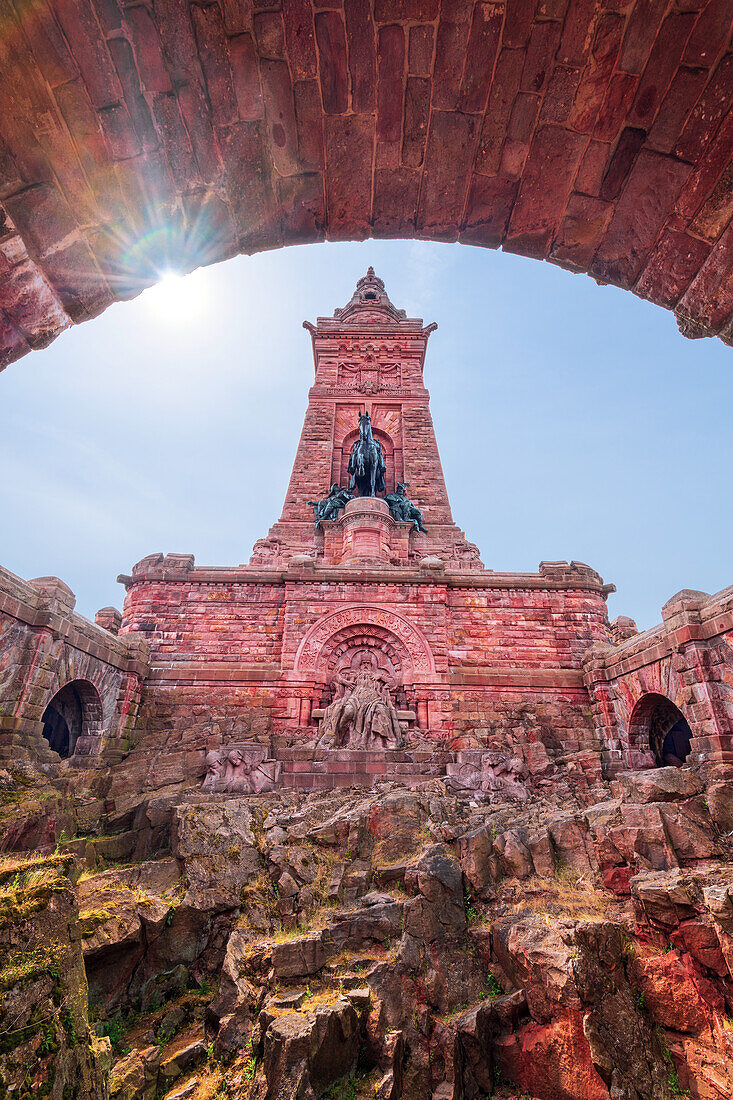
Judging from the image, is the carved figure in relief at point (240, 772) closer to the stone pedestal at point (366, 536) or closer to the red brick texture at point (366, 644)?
the red brick texture at point (366, 644)

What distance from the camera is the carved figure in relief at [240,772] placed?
9.02 meters

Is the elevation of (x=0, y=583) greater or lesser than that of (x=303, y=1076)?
greater

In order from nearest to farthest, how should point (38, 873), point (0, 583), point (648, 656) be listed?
point (38, 873), point (0, 583), point (648, 656)

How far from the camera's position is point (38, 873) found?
3541 mm

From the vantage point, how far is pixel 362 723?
10.4 meters

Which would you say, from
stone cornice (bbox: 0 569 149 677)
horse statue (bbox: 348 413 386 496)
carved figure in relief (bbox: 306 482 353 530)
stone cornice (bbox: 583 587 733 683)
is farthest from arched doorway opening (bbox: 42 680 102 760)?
Answer: horse statue (bbox: 348 413 386 496)

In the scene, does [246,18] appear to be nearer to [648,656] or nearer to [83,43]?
[83,43]

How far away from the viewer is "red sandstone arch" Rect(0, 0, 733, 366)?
188 centimetres

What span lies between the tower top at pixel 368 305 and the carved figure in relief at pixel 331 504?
42.7 ft

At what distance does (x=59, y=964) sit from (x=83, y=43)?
473 cm

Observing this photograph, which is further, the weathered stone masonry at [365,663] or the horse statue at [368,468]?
the horse statue at [368,468]

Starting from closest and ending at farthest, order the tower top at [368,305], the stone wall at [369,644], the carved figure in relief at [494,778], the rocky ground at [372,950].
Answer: the rocky ground at [372,950]
the carved figure in relief at [494,778]
the stone wall at [369,644]
the tower top at [368,305]

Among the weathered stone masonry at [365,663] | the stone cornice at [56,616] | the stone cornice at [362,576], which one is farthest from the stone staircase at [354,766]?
the stone cornice at [362,576]

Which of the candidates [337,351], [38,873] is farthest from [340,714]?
[337,351]
